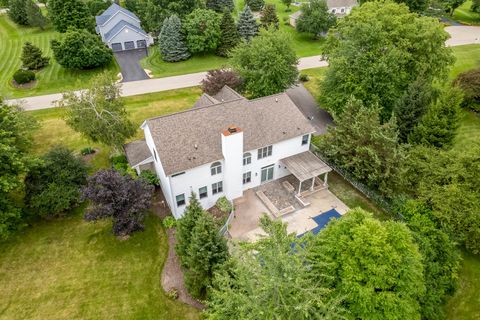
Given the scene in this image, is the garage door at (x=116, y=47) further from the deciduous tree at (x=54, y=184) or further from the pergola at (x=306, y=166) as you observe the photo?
the pergola at (x=306, y=166)

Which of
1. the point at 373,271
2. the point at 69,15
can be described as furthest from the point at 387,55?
the point at 69,15

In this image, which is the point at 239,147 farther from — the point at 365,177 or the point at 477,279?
the point at 477,279

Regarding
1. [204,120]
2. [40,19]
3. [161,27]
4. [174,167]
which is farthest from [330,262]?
[40,19]

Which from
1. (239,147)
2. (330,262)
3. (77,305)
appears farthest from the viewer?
(239,147)

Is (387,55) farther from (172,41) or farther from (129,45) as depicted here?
(129,45)

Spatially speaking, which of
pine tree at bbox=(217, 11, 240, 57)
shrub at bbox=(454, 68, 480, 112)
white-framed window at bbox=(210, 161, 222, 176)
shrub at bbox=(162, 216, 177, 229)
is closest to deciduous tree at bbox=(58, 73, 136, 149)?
shrub at bbox=(162, 216, 177, 229)

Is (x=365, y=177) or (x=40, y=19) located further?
(x=40, y=19)

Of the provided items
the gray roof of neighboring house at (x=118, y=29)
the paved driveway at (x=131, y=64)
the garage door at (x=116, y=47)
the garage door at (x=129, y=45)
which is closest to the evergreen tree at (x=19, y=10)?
the gray roof of neighboring house at (x=118, y=29)
